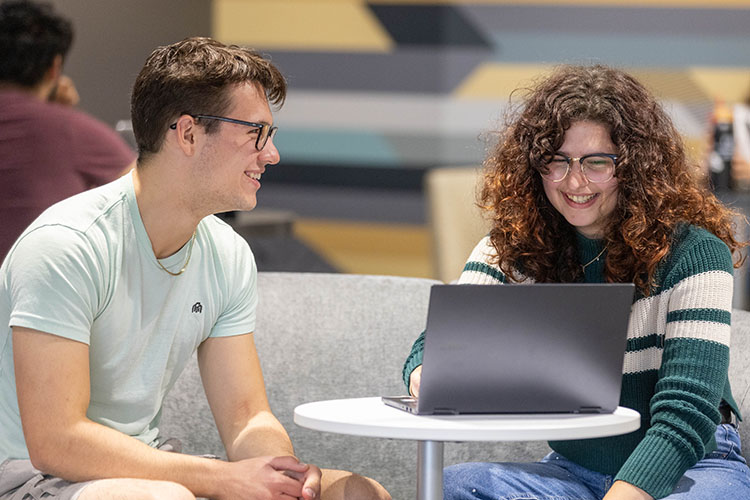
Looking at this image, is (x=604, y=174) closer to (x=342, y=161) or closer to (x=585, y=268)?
(x=585, y=268)

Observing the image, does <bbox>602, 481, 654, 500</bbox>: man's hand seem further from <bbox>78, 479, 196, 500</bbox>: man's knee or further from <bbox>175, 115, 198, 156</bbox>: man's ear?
<bbox>175, 115, 198, 156</bbox>: man's ear

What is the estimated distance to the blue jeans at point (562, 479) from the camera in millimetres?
1982

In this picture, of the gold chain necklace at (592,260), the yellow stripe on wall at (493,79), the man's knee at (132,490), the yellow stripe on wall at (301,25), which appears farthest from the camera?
the yellow stripe on wall at (301,25)

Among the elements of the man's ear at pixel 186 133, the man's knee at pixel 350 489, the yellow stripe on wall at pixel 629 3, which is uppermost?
the yellow stripe on wall at pixel 629 3

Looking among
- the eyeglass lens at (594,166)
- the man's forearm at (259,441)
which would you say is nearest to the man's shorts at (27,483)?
the man's forearm at (259,441)

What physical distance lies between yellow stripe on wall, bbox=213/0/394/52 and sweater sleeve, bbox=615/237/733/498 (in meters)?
4.37

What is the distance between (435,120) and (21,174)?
10.4 ft

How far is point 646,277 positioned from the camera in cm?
208

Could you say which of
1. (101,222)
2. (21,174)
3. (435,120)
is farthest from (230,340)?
(435,120)

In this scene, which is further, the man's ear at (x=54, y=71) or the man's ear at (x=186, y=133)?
the man's ear at (x=54, y=71)

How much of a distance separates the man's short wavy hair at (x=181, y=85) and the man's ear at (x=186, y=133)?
0.02m

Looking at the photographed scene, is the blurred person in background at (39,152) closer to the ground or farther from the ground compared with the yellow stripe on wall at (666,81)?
closer to the ground

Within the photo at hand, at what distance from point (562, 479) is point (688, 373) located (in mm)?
363

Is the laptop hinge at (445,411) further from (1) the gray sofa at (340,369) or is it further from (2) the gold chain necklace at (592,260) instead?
(1) the gray sofa at (340,369)
